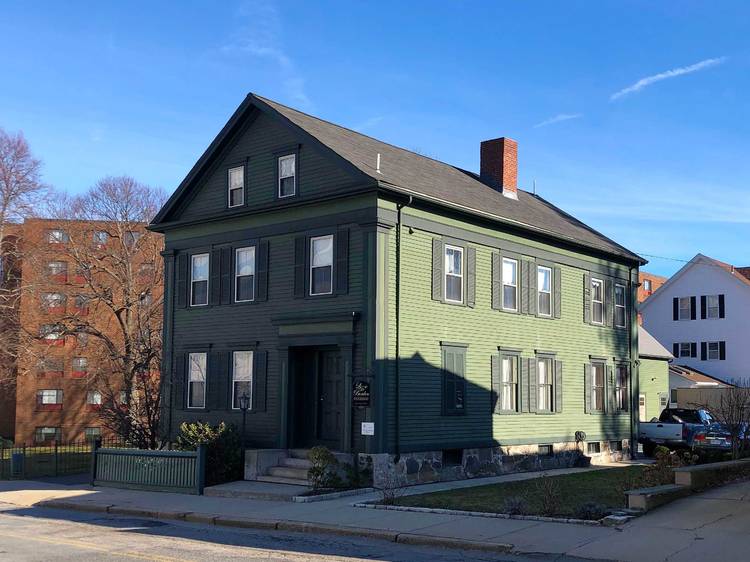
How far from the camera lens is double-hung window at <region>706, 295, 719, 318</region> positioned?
53875mm

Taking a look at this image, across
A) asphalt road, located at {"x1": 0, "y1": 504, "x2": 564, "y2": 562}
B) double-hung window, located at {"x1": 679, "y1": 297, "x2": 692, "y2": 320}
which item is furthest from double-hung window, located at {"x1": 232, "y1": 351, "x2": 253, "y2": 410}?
double-hung window, located at {"x1": 679, "y1": 297, "x2": 692, "y2": 320}

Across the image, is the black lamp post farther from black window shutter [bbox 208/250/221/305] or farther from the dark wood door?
black window shutter [bbox 208/250/221/305]

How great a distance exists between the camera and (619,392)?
3075 centimetres

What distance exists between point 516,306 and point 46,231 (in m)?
25.8

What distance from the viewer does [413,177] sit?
23984 mm

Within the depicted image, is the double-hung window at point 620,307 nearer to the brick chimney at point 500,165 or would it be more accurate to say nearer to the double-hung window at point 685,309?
the brick chimney at point 500,165

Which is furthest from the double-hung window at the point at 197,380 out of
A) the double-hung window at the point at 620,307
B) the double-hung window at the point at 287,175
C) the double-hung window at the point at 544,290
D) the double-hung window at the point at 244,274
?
the double-hung window at the point at 620,307

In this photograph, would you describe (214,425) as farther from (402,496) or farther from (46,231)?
(46,231)

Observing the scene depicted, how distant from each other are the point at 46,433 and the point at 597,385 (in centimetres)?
3345

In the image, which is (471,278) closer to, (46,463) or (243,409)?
(243,409)

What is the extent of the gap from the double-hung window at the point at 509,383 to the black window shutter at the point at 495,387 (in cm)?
25

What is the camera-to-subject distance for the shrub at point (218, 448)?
2133cm

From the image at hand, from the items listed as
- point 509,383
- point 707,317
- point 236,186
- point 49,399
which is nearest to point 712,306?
point 707,317

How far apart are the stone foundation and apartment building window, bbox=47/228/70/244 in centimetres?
2597
